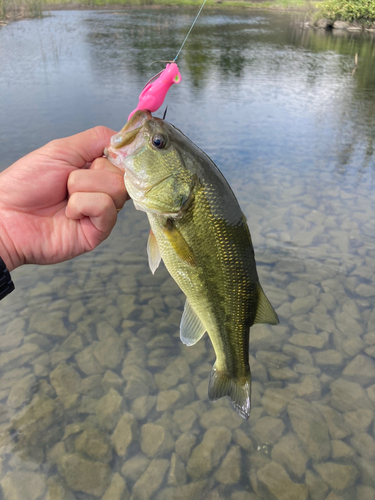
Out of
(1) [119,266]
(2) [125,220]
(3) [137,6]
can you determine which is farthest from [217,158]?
(3) [137,6]

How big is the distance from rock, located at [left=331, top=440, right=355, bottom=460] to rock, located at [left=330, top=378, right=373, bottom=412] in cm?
33

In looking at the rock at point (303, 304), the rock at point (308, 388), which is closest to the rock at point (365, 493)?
the rock at point (308, 388)

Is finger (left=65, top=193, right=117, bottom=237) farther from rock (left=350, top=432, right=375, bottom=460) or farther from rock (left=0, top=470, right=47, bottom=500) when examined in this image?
rock (left=350, top=432, right=375, bottom=460)

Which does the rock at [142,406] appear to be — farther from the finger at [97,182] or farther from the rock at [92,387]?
the finger at [97,182]

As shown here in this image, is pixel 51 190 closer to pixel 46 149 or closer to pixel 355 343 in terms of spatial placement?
pixel 46 149

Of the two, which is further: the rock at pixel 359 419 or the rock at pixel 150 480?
the rock at pixel 359 419

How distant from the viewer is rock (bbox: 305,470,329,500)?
2951mm

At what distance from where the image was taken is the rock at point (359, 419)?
3.38 m

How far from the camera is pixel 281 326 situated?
4.23 meters

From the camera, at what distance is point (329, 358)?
3945 millimetres

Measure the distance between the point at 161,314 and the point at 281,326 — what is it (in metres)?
1.36

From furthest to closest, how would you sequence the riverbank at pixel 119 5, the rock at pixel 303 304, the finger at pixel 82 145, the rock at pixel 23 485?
the riverbank at pixel 119 5, the rock at pixel 303 304, the rock at pixel 23 485, the finger at pixel 82 145

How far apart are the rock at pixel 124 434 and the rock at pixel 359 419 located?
1921 millimetres

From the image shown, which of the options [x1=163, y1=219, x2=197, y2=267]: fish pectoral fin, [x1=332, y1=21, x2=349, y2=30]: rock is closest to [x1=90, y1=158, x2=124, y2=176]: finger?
[x1=163, y1=219, x2=197, y2=267]: fish pectoral fin
